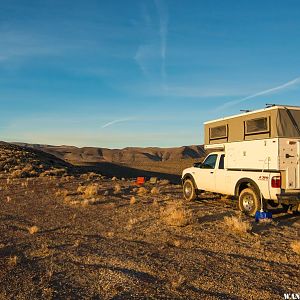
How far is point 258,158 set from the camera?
1267cm

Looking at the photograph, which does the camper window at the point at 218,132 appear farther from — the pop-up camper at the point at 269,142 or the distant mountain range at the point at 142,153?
the distant mountain range at the point at 142,153

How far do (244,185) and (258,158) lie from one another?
4.40ft

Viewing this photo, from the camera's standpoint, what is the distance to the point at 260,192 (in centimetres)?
1258

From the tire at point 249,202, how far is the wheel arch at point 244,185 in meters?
0.14

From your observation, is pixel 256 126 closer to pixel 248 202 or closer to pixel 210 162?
pixel 248 202

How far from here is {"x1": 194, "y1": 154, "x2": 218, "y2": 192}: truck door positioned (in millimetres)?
15328

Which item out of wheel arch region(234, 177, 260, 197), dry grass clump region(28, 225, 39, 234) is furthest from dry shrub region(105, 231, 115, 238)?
wheel arch region(234, 177, 260, 197)

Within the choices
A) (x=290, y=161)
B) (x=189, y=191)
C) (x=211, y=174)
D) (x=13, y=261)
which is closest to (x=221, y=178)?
(x=211, y=174)

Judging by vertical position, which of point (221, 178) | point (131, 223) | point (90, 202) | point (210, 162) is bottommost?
point (131, 223)

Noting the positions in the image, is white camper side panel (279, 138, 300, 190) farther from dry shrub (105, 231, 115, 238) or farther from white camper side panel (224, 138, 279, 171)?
dry shrub (105, 231, 115, 238)

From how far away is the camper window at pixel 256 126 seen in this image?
40.6 ft

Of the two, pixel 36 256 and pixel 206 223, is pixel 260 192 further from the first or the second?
pixel 36 256

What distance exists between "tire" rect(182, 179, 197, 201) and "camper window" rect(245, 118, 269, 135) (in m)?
4.19

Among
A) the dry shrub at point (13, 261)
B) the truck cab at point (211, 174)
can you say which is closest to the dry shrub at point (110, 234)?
the dry shrub at point (13, 261)
